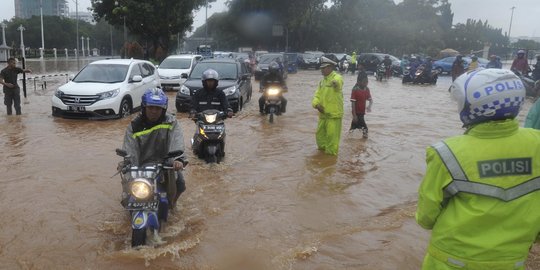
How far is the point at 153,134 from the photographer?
456cm

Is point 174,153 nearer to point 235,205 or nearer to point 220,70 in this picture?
point 235,205

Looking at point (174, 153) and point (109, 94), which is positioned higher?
point (174, 153)

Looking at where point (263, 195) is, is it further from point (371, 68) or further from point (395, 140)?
point (371, 68)

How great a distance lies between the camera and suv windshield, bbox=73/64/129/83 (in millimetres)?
12258

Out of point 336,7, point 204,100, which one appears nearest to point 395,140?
point 204,100

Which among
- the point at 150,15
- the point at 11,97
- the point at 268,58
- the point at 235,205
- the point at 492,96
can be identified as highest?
the point at 150,15

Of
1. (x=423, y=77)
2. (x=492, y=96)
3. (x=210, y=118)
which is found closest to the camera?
(x=492, y=96)

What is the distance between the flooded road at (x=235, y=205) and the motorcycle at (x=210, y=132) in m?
0.26

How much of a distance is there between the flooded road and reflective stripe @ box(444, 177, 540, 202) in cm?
233

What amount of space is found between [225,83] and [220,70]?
864 mm

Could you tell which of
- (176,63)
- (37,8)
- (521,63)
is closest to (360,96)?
(176,63)

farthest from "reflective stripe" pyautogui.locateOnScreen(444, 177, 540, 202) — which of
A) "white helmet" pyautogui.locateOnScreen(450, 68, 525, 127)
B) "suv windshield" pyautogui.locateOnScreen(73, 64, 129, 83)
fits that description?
"suv windshield" pyautogui.locateOnScreen(73, 64, 129, 83)

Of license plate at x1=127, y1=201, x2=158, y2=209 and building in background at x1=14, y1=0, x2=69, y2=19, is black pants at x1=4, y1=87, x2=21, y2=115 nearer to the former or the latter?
license plate at x1=127, y1=201, x2=158, y2=209

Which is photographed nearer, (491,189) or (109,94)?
(491,189)
